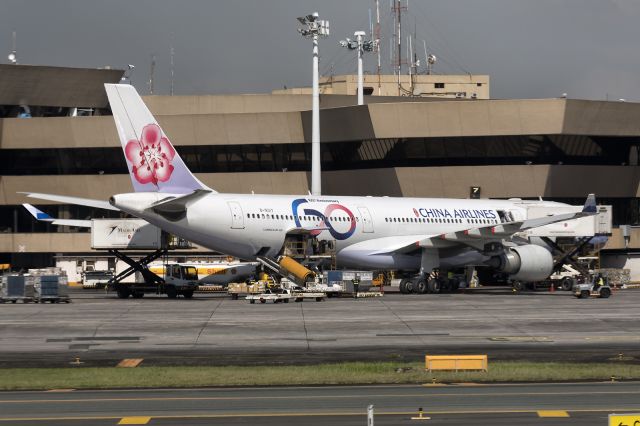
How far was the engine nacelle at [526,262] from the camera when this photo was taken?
55.7 metres

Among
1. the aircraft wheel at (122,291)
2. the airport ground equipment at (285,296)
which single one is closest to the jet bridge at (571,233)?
the airport ground equipment at (285,296)

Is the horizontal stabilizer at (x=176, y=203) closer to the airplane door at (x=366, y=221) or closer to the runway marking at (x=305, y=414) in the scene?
the airplane door at (x=366, y=221)

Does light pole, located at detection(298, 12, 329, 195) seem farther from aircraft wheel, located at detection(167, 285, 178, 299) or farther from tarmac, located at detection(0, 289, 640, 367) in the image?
tarmac, located at detection(0, 289, 640, 367)

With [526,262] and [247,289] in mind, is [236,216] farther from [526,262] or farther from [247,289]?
[526,262]

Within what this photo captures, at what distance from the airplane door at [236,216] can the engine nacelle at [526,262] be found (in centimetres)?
1359

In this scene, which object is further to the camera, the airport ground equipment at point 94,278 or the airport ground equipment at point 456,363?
the airport ground equipment at point 94,278

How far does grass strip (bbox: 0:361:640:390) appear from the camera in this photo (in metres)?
23.4

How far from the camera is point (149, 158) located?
51.9 metres

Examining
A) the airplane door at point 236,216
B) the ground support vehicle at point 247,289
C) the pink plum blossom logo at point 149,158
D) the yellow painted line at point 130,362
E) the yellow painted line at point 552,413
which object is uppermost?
the pink plum blossom logo at point 149,158

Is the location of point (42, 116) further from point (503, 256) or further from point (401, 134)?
point (503, 256)

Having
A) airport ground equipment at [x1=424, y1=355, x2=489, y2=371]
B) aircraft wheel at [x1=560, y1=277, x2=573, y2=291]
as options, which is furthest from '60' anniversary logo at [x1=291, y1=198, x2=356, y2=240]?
A: airport ground equipment at [x1=424, y1=355, x2=489, y2=371]

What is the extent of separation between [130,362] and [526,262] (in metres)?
32.3

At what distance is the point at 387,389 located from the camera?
22500 mm

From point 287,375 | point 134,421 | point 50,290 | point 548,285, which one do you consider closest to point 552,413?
point 287,375
